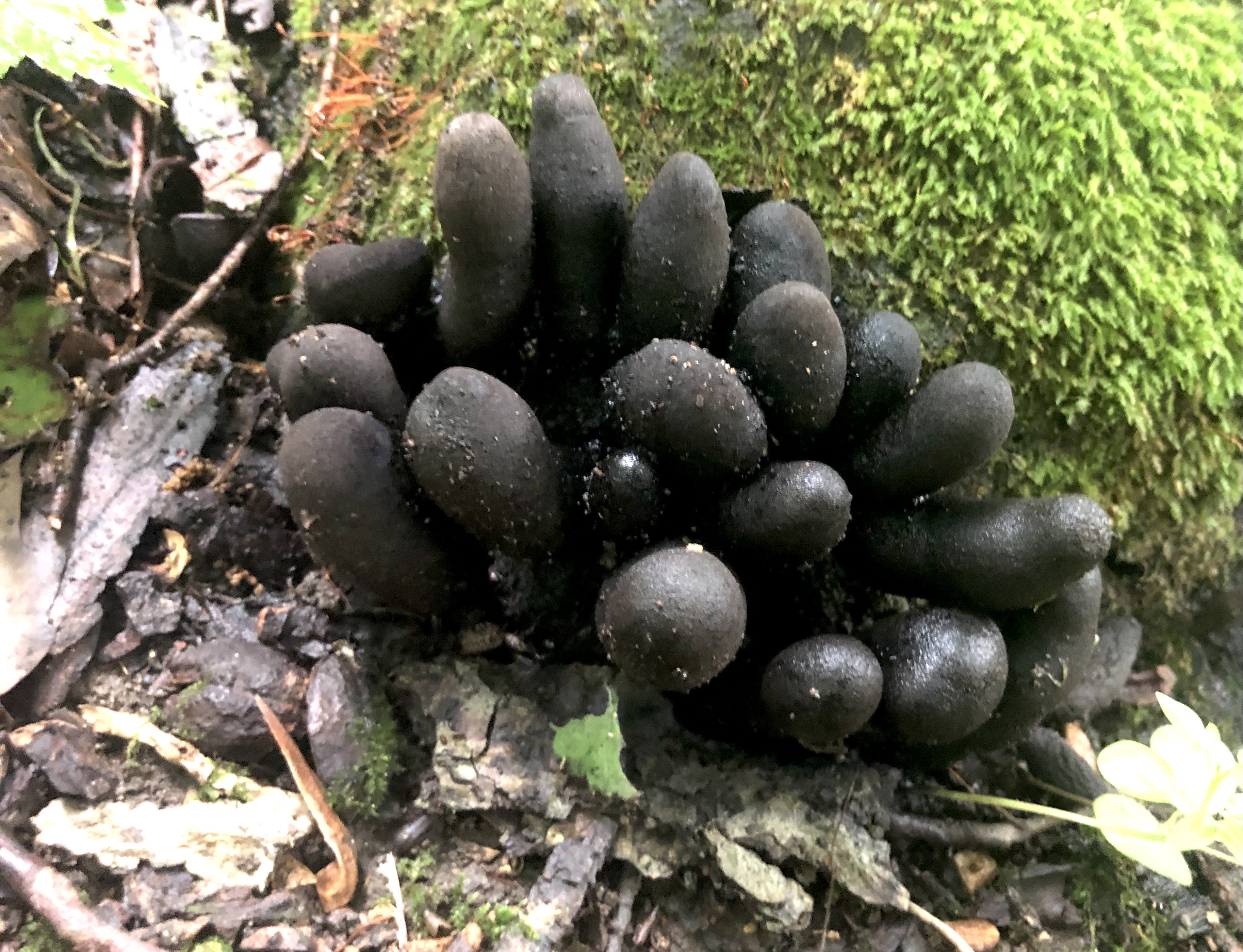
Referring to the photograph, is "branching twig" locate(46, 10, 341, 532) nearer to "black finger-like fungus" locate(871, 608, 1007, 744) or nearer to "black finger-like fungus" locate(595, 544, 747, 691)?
"black finger-like fungus" locate(595, 544, 747, 691)

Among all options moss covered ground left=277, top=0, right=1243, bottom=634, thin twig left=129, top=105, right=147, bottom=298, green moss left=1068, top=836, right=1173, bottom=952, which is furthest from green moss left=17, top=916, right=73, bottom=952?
green moss left=1068, top=836, right=1173, bottom=952

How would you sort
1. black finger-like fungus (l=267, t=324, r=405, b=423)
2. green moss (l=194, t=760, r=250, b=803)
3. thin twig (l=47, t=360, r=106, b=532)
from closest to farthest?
black finger-like fungus (l=267, t=324, r=405, b=423), green moss (l=194, t=760, r=250, b=803), thin twig (l=47, t=360, r=106, b=532)

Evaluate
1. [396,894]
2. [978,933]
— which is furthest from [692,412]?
[978,933]

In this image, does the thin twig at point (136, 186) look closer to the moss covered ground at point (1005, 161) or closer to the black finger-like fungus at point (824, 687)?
the moss covered ground at point (1005, 161)

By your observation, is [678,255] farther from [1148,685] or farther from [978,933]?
[1148,685]

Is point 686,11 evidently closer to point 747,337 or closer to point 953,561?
point 747,337

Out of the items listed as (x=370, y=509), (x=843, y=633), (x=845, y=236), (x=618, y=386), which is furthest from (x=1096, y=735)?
(x=370, y=509)
